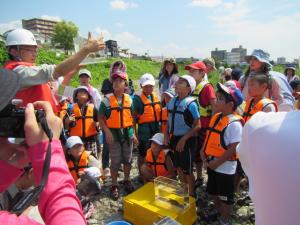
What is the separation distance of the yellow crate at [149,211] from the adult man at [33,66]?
186 centimetres

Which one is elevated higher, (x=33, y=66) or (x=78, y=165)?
(x=33, y=66)

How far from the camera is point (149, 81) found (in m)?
5.14

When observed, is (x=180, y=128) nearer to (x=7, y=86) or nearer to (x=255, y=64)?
(x=255, y=64)

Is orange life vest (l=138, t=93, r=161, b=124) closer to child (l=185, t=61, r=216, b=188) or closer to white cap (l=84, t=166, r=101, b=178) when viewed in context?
child (l=185, t=61, r=216, b=188)

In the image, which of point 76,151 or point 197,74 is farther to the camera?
point 197,74

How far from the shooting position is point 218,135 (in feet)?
12.2

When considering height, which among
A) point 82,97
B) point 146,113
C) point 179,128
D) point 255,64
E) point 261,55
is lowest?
point 179,128

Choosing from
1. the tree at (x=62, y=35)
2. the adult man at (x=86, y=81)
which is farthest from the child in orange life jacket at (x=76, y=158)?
the tree at (x=62, y=35)

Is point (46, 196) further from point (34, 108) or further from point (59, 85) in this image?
point (59, 85)

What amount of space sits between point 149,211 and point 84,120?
7.81 feet

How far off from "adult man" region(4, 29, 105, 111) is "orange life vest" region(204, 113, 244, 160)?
79.2 inches

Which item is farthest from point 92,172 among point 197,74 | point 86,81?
point 197,74

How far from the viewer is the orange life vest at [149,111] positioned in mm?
5070

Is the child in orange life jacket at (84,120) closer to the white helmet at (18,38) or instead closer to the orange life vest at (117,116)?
the orange life vest at (117,116)
